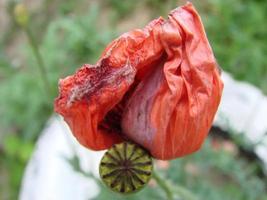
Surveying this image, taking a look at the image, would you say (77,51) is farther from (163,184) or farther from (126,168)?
(126,168)

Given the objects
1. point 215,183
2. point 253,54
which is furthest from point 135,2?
point 215,183

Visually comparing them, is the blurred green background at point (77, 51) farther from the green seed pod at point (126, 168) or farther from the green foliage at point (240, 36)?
the green seed pod at point (126, 168)

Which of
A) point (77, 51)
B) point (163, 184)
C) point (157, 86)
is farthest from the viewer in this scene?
point (77, 51)

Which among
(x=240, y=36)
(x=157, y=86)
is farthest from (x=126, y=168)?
(x=240, y=36)

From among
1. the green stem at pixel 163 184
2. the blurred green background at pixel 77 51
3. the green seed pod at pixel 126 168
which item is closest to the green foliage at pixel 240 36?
the blurred green background at pixel 77 51

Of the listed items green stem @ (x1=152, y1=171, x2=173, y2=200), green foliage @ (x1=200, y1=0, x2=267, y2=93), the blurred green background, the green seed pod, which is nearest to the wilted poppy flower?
the green seed pod
